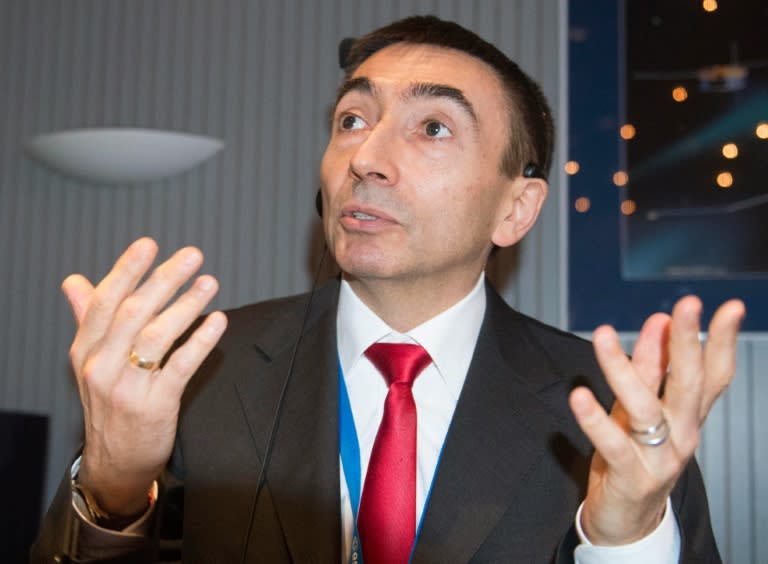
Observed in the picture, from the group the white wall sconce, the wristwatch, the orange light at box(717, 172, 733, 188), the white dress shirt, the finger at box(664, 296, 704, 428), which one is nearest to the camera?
the finger at box(664, 296, 704, 428)

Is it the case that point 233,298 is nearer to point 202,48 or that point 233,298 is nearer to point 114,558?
point 202,48

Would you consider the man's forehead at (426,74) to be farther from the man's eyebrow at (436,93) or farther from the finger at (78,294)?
the finger at (78,294)

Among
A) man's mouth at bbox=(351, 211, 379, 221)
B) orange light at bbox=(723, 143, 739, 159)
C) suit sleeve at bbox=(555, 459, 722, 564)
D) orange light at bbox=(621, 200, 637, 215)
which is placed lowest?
suit sleeve at bbox=(555, 459, 722, 564)

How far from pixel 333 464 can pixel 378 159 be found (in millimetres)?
425

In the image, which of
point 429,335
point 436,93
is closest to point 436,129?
point 436,93

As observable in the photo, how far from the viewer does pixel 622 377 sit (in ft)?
2.62

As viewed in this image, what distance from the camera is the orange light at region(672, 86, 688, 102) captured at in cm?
167

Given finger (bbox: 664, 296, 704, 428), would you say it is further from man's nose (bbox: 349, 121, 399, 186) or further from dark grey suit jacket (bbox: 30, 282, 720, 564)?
man's nose (bbox: 349, 121, 399, 186)

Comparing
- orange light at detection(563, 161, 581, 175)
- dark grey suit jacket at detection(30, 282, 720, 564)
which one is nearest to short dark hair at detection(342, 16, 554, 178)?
orange light at detection(563, 161, 581, 175)

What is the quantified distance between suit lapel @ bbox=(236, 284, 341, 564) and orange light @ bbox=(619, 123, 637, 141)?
0.74m

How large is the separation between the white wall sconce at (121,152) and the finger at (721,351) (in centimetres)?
124

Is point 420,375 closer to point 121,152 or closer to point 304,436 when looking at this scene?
point 304,436

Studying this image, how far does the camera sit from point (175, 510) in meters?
1.24

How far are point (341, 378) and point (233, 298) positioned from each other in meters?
0.63
